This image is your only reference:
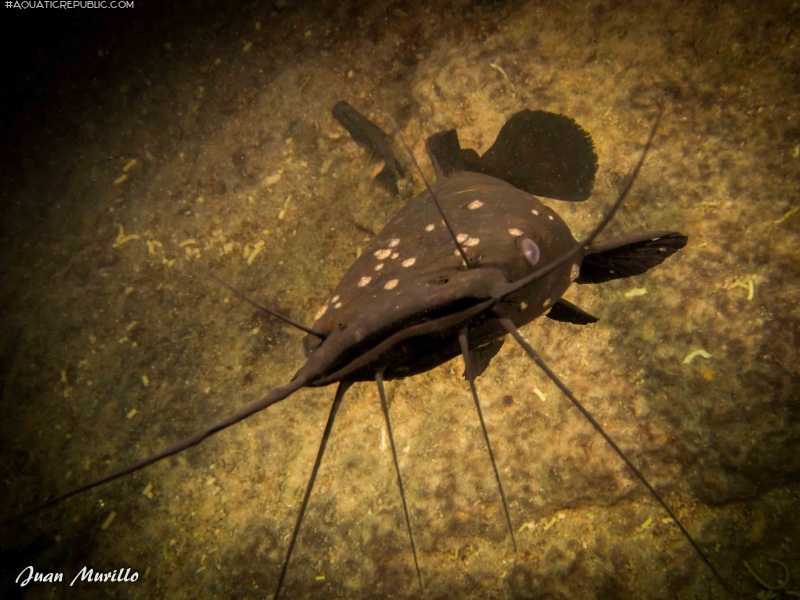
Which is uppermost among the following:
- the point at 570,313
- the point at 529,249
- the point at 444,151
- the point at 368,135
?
the point at 368,135

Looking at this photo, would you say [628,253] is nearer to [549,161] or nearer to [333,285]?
[549,161]

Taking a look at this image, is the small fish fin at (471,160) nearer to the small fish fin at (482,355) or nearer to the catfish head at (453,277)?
the catfish head at (453,277)

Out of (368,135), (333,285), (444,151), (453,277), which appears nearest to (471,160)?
(444,151)

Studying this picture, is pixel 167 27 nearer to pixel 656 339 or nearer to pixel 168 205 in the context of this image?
pixel 168 205

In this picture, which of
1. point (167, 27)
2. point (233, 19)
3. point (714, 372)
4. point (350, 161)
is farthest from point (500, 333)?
point (167, 27)

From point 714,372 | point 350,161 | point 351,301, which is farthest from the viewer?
point 350,161

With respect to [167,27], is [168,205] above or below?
below

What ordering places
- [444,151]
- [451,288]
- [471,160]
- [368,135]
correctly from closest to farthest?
[451,288], [444,151], [471,160], [368,135]
